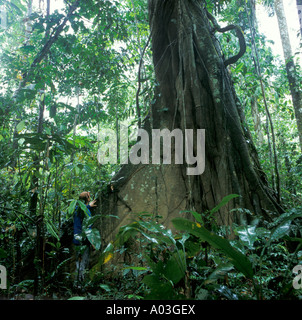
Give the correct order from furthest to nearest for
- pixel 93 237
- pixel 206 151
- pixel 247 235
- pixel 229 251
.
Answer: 1. pixel 206 151
2. pixel 93 237
3. pixel 247 235
4. pixel 229 251

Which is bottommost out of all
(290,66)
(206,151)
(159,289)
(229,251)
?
(159,289)

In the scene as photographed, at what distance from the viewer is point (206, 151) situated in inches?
108

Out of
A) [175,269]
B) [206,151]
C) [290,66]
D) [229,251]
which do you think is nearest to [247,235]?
[229,251]

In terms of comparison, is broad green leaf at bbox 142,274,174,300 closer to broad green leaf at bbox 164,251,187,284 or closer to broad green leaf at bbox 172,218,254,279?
broad green leaf at bbox 164,251,187,284

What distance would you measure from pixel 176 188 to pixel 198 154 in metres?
0.42

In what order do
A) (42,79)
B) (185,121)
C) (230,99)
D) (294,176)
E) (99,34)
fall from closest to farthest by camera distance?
(185,121) → (230,99) → (42,79) → (99,34) → (294,176)

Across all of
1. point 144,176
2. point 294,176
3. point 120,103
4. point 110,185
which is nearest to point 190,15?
point 120,103

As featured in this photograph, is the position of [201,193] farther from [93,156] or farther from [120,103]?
[120,103]

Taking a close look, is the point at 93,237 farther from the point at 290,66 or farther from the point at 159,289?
the point at 290,66

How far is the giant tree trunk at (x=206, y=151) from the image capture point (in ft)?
8.35

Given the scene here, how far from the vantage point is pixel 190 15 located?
339cm

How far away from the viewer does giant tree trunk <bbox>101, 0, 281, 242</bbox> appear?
254 cm

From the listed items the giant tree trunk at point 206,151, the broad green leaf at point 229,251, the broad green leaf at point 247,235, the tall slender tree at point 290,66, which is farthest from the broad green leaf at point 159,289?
the tall slender tree at point 290,66

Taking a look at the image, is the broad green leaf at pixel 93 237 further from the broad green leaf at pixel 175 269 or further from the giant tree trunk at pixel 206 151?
the giant tree trunk at pixel 206 151
